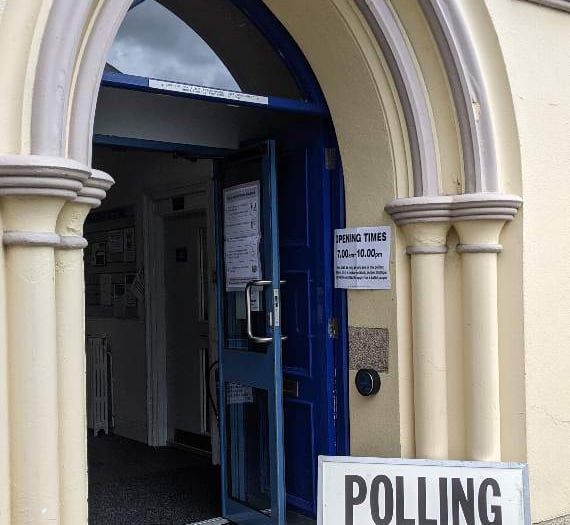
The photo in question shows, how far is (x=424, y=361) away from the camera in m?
3.91

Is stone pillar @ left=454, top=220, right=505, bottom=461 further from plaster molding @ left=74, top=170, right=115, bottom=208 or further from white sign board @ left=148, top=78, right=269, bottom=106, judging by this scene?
plaster molding @ left=74, top=170, right=115, bottom=208

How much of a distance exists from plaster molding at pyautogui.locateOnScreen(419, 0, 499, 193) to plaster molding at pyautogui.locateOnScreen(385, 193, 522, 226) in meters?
0.09

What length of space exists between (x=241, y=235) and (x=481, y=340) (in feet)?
5.07

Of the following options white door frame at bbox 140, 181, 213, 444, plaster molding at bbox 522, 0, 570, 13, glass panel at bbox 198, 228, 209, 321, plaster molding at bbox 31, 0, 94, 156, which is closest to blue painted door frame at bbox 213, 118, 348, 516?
plaster molding at bbox 522, 0, 570, 13

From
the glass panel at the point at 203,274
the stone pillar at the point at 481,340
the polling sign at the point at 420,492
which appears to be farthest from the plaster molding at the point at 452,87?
the glass panel at the point at 203,274

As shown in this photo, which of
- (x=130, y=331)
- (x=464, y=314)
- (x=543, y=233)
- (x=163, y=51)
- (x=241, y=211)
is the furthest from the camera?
(x=130, y=331)

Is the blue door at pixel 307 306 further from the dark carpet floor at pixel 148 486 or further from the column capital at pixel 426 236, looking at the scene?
the dark carpet floor at pixel 148 486

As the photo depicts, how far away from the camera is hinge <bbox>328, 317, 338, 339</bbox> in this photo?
4.33m

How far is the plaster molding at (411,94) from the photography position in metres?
3.85

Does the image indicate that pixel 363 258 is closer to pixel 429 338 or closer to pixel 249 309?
pixel 429 338

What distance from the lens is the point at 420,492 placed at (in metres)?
3.28

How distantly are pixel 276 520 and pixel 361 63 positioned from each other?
8.31ft

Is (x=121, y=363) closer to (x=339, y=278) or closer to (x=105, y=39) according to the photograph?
(x=339, y=278)

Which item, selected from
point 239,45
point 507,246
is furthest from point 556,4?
point 239,45
